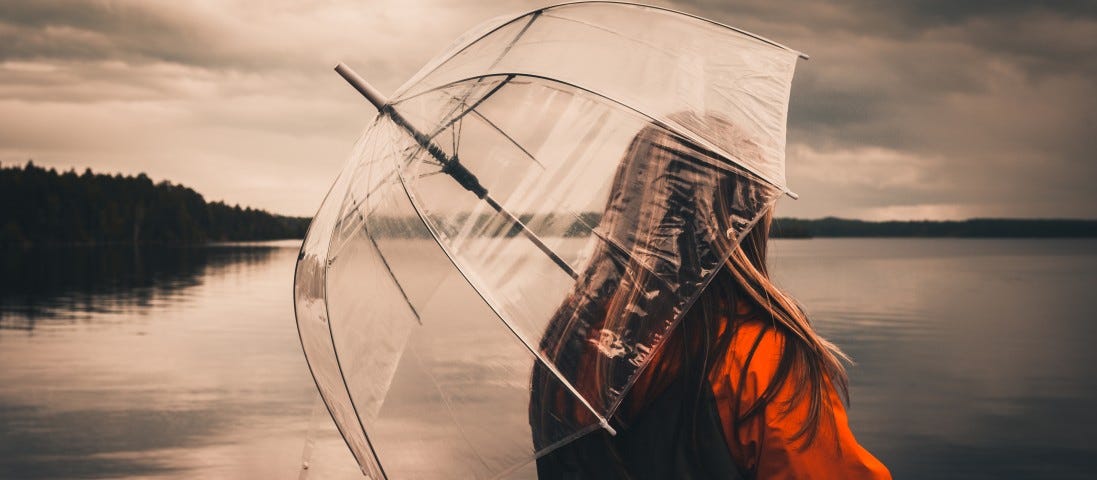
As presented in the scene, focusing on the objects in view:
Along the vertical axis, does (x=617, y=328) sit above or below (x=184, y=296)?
above

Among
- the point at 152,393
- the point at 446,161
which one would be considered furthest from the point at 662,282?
the point at 152,393

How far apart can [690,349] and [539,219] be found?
58cm

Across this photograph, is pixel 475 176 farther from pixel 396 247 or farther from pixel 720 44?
pixel 720 44

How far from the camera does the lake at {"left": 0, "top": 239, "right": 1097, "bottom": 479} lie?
916 cm

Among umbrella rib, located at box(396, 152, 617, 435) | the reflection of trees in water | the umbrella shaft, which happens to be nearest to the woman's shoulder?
umbrella rib, located at box(396, 152, 617, 435)

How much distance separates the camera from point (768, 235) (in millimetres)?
2355

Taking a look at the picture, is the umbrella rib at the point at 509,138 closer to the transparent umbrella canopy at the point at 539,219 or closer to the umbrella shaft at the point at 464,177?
the transparent umbrella canopy at the point at 539,219

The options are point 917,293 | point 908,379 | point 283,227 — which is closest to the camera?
point 908,379

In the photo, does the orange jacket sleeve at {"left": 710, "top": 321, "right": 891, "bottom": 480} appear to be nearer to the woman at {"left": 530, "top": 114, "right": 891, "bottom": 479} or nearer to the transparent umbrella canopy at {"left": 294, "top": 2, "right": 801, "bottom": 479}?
the woman at {"left": 530, "top": 114, "right": 891, "bottom": 479}

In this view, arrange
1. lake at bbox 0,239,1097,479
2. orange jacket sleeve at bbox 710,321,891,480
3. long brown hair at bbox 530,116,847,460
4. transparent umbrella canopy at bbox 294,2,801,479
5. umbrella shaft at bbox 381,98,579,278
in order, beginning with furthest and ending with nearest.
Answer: lake at bbox 0,239,1097,479
umbrella shaft at bbox 381,98,579,278
transparent umbrella canopy at bbox 294,2,801,479
long brown hair at bbox 530,116,847,460
orange jacket sleeve at bbox 710,321,891,480

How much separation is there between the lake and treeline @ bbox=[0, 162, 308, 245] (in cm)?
10417

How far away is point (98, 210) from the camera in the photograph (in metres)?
124

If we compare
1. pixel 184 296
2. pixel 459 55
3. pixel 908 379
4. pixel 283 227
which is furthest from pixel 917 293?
pixel 283 227

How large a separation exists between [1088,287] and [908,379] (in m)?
34.6
